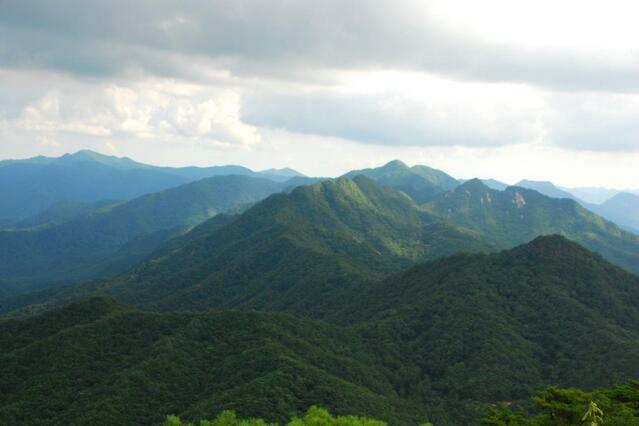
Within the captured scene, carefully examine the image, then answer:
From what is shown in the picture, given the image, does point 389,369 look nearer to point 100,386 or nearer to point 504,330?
point 504,330

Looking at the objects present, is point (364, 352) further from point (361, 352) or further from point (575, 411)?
point (575, 411)

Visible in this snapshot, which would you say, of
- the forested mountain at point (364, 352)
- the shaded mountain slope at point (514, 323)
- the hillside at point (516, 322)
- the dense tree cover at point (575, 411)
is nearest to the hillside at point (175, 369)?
the forested mountain at point (364, 352)

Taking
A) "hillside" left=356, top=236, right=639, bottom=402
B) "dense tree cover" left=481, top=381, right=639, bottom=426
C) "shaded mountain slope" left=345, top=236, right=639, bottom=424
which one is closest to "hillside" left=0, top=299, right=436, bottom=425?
"shaded mountain slope" left=345, top=236, right=639, bottom=424

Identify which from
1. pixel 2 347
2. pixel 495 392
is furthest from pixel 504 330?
pixel 2 347

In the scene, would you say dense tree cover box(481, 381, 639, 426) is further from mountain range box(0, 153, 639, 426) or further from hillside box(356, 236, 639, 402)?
hillside box(356, 236, 639, 402)

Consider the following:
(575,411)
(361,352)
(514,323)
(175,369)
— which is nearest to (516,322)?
(514,323)

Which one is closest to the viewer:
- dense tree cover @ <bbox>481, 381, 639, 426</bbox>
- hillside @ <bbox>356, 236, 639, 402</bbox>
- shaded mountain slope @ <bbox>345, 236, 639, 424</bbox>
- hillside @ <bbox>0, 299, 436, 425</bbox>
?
dense tree cover @ <bbox>481, 381, 639, 426</bbox>
